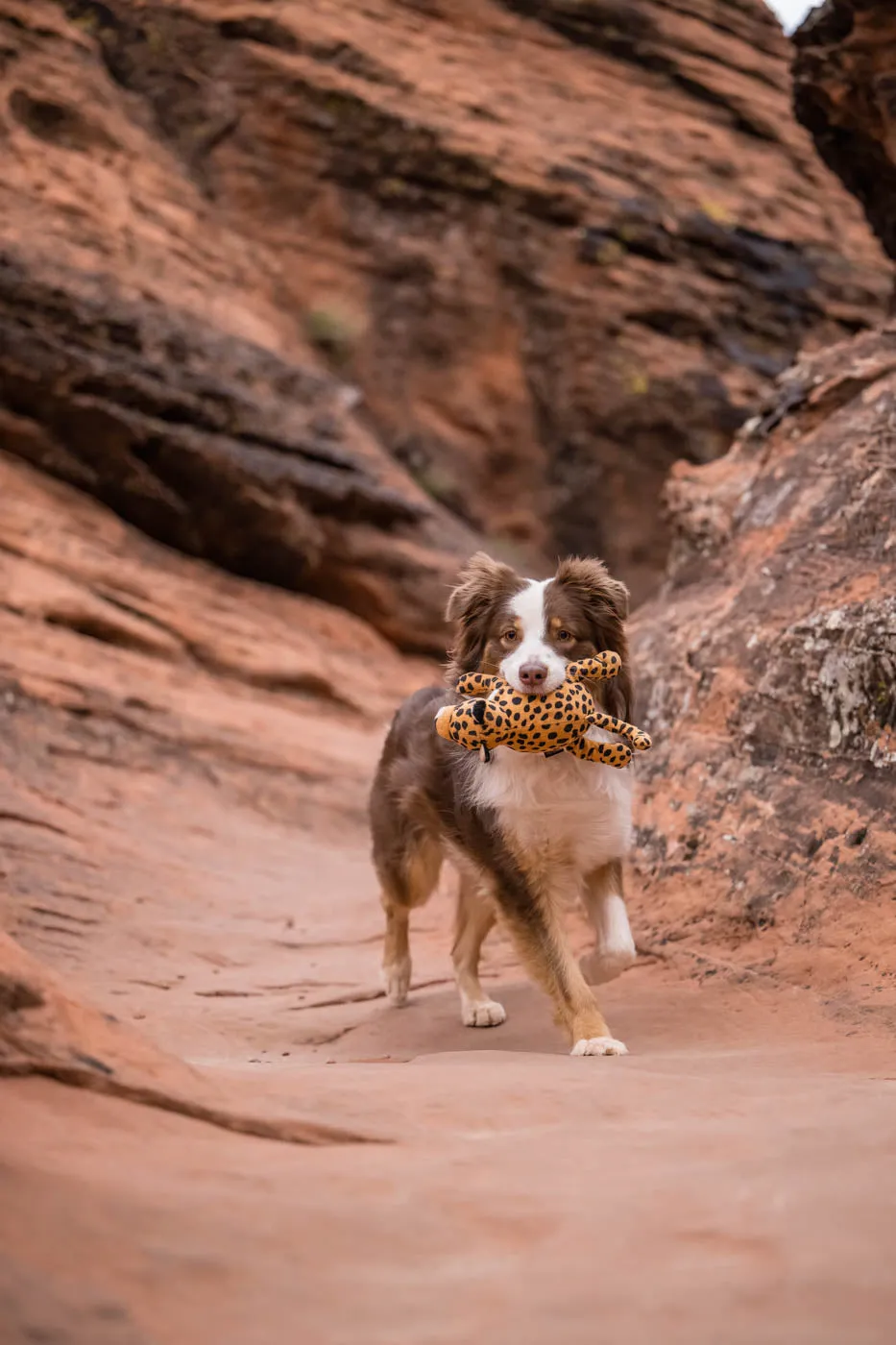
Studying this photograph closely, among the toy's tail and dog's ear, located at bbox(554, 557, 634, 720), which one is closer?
the toy's tail

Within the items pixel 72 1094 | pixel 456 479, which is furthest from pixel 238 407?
pixel 72 1094

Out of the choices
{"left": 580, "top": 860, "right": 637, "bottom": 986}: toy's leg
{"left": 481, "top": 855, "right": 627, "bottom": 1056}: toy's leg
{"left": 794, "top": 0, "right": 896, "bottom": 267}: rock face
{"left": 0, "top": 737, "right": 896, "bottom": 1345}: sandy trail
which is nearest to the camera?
{"left": 0, "top": 737, "right": 896, "bottom": 1345}: sandy trail

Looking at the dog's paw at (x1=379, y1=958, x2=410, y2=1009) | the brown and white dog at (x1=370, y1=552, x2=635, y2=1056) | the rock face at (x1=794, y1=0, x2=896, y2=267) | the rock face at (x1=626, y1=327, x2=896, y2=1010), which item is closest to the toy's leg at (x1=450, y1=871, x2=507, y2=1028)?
the dog's paw at (x1=379, y1=958, x2=410, y2=1009)

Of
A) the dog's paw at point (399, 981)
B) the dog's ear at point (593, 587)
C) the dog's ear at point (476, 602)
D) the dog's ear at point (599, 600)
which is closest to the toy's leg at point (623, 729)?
the dog's ear at point (599, 600)

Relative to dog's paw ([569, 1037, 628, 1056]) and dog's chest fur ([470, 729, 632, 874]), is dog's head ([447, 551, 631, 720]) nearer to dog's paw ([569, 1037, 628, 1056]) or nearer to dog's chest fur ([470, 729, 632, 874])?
dog's chest fur ([470, 729, 632, 874])

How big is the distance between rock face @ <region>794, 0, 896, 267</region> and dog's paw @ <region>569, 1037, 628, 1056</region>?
7.04 metres

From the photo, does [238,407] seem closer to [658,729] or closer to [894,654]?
[658,729]

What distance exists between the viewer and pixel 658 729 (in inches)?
286

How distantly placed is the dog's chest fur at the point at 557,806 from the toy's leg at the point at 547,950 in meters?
0.13

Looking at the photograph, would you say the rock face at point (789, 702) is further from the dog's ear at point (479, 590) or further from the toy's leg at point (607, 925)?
the dog's ear at point (479, 590)

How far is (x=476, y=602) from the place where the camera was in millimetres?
5062

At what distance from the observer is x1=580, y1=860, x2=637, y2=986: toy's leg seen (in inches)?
196

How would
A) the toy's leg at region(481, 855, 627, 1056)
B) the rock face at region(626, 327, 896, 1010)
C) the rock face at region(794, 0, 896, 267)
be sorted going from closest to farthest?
the toy's leg at region(481, 855, 627, 1056) → the rock face at region(626, 327, 896, 1010) → the rock face at region(794, 0, 896, 267)

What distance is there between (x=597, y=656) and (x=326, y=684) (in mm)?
8538
